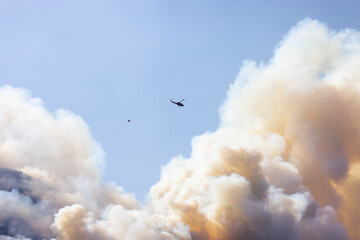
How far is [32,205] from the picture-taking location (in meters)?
114

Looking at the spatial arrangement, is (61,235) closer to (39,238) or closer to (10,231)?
(39,238)

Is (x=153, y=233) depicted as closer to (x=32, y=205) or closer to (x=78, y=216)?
(x=78, y=216)

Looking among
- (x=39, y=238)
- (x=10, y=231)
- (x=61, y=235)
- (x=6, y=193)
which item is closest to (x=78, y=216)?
(x=61, y=235)

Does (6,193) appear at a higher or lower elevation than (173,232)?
higher

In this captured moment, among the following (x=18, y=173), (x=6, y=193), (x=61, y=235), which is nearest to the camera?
(x=61, y=235)

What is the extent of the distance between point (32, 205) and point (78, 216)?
23697mm

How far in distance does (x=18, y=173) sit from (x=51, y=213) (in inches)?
851

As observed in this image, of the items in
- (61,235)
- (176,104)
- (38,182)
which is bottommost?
(61,235)

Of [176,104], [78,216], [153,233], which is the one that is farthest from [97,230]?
[176,104]

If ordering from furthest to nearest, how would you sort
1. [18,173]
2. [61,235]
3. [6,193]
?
1. [18,173]
2. [6,193]
3. [61,235]

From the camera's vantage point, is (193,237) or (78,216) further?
(193,237)

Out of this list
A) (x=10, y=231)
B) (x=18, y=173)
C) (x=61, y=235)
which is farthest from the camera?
(x=18, y=173)

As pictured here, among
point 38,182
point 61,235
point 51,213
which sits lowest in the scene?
point 61,235

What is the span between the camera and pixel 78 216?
100m
